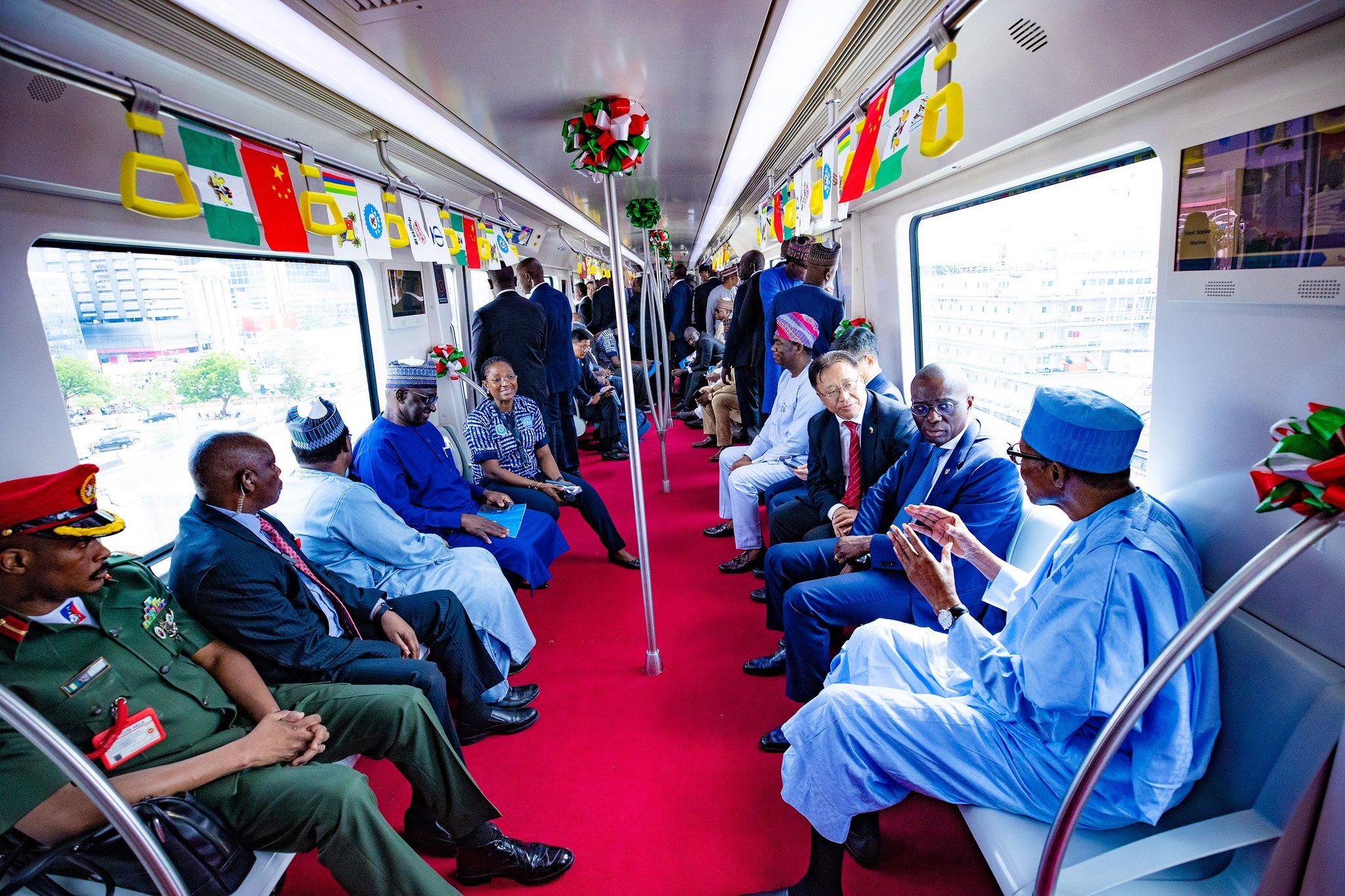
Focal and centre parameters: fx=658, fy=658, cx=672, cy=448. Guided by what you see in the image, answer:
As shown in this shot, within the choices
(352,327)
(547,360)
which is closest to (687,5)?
(352,327)

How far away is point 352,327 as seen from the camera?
4.91 metres

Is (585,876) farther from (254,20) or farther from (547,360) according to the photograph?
(547,360)

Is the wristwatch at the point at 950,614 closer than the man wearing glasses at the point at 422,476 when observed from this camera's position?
Yes

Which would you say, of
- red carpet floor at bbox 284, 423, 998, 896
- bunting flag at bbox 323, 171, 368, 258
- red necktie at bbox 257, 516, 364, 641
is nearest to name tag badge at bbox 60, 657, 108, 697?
red necktie at bbox 257, 516, 364, 641

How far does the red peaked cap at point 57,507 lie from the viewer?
161 centimetres

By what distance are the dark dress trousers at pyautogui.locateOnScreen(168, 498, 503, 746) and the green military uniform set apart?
0.10m

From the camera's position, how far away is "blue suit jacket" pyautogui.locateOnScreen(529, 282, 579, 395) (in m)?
6.07

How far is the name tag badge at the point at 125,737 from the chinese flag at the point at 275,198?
5.73ft

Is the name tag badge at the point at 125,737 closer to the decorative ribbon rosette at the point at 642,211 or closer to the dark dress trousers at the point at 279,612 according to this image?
the dark dress trousers at the point at 279,612

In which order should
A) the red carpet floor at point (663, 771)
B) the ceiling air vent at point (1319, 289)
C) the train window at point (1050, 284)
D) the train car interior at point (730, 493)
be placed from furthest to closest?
the train window at point (1050, 284) → the red carpet floor at point (663, 771) → the train car interior at point (730, 493) → the ceiling air vent at point (1319, 289)

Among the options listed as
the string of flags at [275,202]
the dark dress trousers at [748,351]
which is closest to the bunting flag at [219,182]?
the string of flags at [275,202]

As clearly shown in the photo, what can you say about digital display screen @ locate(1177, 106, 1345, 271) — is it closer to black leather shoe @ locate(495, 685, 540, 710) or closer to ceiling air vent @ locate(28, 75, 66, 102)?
black leather shoe @ locate(495, 685, 540, 710)

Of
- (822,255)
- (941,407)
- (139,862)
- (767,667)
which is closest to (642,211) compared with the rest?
(822,255)

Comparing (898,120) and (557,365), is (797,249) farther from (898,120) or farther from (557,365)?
(898,120)
